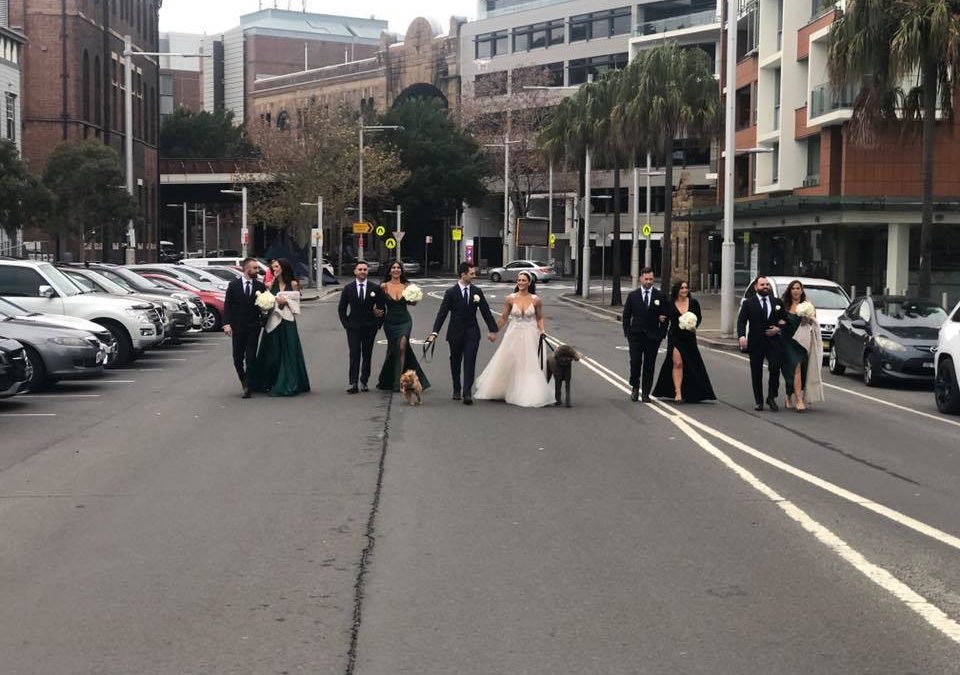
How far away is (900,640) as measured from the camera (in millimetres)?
6059

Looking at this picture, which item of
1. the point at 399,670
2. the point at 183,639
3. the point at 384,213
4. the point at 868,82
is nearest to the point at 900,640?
the point at 399,670

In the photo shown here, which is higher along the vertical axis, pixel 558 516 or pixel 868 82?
pixel 868 82

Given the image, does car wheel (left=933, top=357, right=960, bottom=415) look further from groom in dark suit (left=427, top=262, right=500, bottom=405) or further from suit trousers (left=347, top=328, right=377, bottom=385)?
suit trousers (left=347, top=328, right=377, bottom=385)

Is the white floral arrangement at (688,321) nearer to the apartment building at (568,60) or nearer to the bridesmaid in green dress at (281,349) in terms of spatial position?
the bridesmaid in green dress at (281,349)

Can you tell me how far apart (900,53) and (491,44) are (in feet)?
249

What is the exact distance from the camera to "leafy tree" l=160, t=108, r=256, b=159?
371 feet

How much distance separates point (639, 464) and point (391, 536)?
379cm

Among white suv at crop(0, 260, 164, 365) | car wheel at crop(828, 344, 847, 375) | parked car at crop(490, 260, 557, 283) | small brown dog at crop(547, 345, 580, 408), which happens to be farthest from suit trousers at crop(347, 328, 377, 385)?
parked car at crop(490, 260, 557, 283)

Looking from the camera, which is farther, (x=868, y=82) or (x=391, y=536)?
(x=868, y=82)

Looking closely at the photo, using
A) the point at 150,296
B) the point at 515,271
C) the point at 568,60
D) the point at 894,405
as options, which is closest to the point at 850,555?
the point at 894,405

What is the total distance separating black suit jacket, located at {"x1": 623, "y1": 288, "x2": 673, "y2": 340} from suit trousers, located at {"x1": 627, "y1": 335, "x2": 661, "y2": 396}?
6cm

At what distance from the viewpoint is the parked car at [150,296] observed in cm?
2460

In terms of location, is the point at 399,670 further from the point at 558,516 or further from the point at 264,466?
the point at 264,466

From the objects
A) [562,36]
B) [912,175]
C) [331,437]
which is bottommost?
[331,437]
